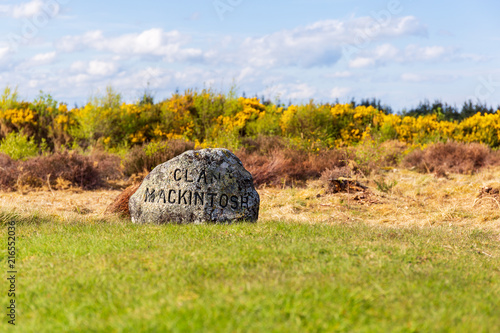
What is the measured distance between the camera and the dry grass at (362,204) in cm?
983

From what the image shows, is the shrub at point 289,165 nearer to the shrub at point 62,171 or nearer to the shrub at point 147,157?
the shrub at point 147,157

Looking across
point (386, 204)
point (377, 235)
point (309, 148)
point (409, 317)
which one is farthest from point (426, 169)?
point (409, 317)

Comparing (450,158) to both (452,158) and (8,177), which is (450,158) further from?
(8,177)

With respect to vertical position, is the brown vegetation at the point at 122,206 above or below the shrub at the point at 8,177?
below

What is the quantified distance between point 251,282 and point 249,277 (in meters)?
0.18

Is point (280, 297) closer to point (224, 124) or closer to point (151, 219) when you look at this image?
point (151, 219)

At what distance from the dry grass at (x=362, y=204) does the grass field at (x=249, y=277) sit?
1.38 m

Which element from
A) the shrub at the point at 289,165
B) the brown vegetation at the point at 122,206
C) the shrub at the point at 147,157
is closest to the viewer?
the brown vegetation at the point at 122,206

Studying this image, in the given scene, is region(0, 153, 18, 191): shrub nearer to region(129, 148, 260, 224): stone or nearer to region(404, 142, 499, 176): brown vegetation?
region(129, 148, 260, 224): stone

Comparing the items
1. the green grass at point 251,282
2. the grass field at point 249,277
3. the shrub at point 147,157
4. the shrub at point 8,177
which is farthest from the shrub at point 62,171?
the green grass at point 251,282

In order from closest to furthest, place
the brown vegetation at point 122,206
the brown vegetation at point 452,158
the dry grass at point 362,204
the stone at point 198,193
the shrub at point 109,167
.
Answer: the stone at point 198,193 → the brown vegetation at point 122,206 → the dry grass at point 362,204 → the shrub at point 109,167 → the brown vegetation at point 452,158

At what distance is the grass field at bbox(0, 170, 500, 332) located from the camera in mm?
3686

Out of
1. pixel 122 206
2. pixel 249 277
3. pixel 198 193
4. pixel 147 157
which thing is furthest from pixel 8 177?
pixel 249 277

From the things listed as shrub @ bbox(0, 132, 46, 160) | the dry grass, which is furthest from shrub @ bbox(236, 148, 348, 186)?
shrub @ bbox(0, 132, 46, 160)
